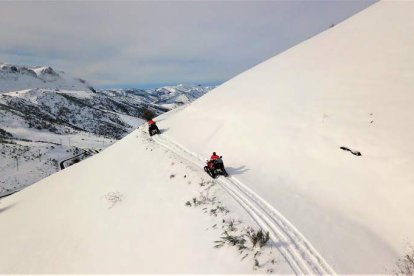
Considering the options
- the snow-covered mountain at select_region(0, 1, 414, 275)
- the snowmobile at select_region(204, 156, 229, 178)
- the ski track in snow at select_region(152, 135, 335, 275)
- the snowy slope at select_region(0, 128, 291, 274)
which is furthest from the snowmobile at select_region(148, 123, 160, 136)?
the ski track in snow at select_region(152, 135, 335, 275)

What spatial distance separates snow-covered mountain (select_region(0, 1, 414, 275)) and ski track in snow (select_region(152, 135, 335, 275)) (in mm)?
51

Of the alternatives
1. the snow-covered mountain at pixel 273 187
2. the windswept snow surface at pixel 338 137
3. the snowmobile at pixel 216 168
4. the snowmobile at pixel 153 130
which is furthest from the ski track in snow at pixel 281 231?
the snowmobile at pixel 153 130

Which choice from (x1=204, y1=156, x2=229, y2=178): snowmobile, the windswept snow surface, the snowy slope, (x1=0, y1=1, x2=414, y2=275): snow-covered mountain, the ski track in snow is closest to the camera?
the ski track in snow

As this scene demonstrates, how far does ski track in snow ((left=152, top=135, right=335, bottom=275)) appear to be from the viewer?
34.3 feet

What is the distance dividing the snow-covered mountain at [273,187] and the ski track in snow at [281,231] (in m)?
0.05

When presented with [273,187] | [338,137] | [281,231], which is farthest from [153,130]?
[281,231]

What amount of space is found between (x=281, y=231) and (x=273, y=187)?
15.6ft

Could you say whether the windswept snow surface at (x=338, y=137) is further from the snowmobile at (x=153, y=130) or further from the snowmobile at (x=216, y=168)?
the snowmobile at (x=153, y=130)

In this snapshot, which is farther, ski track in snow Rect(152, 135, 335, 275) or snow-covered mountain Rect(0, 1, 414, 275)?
snow-covered mountain Rect(0, 1, 414, 275)

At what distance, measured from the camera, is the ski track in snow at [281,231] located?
10469 mm

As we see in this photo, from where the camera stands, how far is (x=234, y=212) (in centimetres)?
1443

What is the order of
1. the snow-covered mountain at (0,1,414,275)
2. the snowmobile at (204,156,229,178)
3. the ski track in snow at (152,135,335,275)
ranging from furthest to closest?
the snowmobile at (204,156,229,178)
the snow-covered mountain at (0,1,414,275)
the ski track in snow at (152,135,335,275)

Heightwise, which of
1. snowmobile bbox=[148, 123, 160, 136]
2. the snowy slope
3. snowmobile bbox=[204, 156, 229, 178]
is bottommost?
the snowy slope

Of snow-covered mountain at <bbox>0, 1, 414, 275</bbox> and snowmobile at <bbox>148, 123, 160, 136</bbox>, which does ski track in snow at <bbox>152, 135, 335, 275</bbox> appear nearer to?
snow-covered mountain at <bbox>0, 1, 414, 275</bbox>
